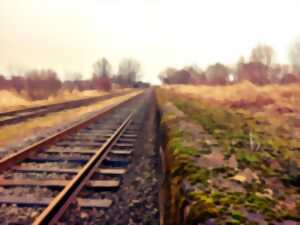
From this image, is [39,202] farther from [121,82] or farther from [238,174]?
[121,82]

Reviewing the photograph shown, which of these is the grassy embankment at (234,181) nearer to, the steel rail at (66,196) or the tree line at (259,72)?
the steel rail at (66,196)

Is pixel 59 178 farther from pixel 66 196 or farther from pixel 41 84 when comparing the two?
pixel 41 84

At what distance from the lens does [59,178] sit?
512cm

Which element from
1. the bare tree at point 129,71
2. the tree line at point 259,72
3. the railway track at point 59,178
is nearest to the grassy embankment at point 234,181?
the railway track at point 59,178

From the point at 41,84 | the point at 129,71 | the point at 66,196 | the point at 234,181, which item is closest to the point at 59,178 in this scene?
the point at 66,196

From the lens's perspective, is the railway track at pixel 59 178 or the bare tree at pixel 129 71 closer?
the railway track at pixel 59 178

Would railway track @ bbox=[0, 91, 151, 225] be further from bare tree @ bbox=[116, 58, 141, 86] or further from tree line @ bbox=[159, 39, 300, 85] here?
bare tree @ bbox=[116, 58, 141, 86]

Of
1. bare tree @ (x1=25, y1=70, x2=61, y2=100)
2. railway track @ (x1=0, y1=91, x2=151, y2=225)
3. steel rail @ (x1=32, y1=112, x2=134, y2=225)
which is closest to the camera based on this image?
steel rail @ (x1=32, y1=112, x2=134, y2=225)

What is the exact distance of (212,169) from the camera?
11.5 ft

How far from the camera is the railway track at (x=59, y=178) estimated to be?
376 cm

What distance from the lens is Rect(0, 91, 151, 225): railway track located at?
376 centimetres

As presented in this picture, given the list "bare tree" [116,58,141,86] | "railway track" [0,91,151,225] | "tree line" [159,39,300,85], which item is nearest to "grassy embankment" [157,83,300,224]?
"railway track" [0,91,151,225]

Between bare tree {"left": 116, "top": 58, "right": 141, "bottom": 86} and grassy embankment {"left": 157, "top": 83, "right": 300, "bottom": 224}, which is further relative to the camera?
bare tree {"left": 116, "top": 58, "right": 141, "bottom": 86}

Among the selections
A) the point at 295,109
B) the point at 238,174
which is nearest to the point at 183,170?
the point at 238,174
